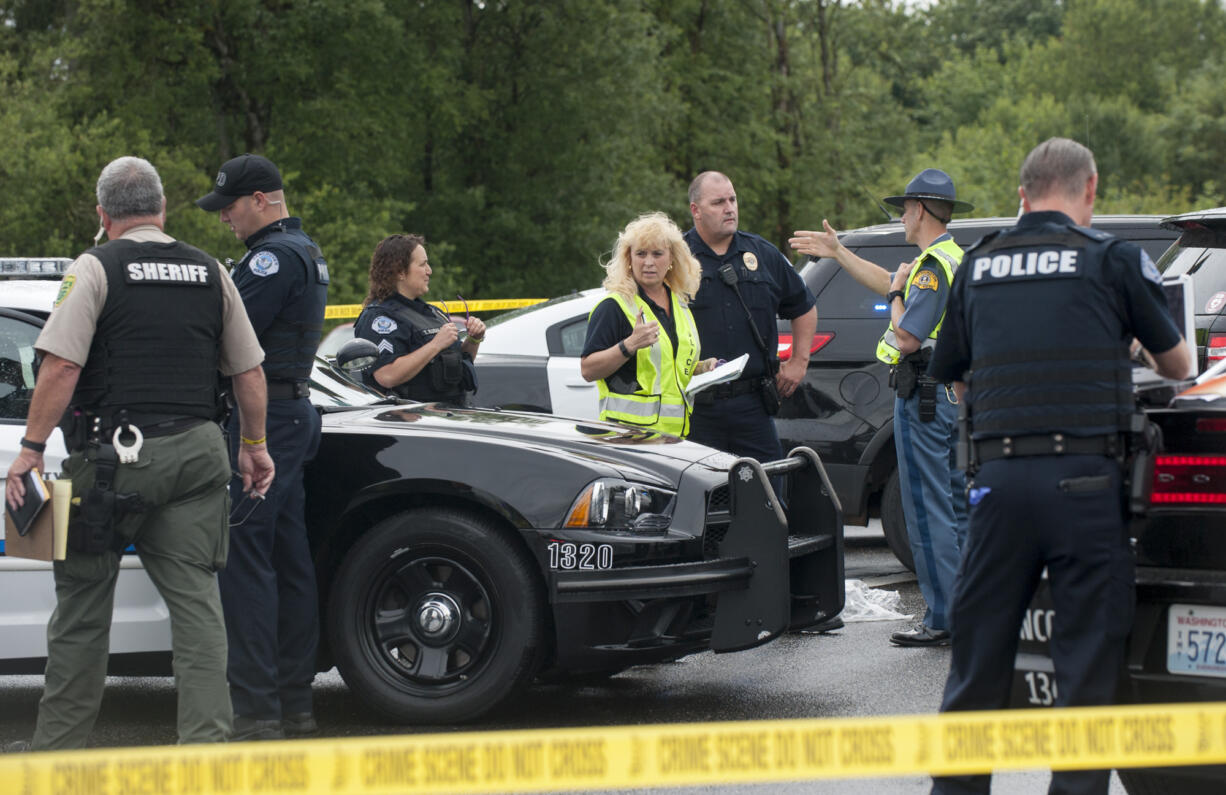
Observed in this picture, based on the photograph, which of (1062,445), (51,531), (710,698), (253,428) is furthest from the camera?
(710,698)

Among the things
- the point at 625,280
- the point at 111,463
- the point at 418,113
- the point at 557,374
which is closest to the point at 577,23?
the point at 418,113

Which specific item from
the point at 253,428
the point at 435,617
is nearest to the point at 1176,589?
the point at 435,617

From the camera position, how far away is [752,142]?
112 feet

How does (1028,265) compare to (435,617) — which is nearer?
(1028,265)

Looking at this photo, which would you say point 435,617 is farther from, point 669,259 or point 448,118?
point 448,118

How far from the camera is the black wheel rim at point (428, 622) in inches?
220

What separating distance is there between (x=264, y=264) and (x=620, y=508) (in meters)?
1.46

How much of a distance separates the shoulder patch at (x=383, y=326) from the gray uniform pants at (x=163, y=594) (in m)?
2.16

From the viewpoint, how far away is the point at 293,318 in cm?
557

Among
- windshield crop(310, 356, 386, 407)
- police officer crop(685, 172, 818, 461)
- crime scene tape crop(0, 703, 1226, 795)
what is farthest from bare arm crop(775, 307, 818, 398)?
crime scene tape crop(0, 703, 1226, 795)

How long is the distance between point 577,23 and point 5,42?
9266 mm

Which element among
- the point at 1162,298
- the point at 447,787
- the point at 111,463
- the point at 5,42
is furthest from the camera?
the point at 5,42

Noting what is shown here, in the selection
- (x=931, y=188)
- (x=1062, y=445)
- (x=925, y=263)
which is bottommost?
(x=1062, y=445)

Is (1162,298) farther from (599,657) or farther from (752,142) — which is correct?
(752,142)
